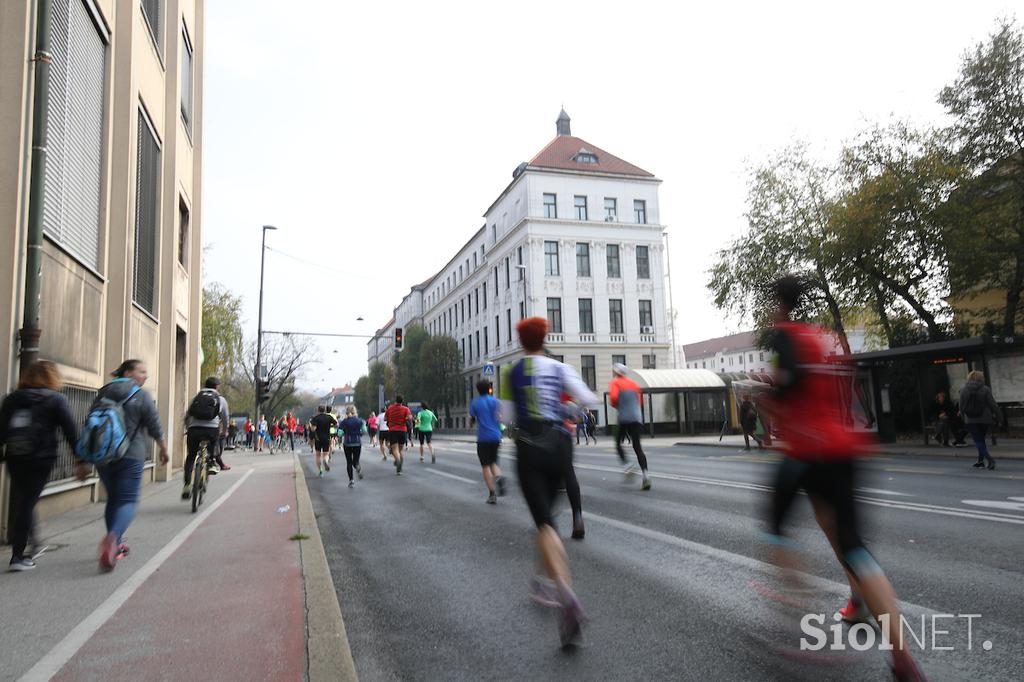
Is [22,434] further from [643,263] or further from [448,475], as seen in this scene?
[643,263]

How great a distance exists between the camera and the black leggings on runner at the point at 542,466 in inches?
159

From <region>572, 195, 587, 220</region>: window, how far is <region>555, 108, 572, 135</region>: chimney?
43.2ft

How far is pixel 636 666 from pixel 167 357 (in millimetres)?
15288

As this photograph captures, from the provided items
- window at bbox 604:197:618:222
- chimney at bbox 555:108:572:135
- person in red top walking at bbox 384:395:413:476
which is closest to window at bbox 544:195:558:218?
window at bbox 604:197:618:222

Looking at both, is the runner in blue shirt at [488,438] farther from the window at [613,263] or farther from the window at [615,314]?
the window at [613,263]

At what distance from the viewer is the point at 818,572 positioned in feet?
17.0

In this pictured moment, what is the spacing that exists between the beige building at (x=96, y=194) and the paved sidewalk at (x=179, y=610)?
2.15 meters

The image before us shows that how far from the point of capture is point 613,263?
53.4 m

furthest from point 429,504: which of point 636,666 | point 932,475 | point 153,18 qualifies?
point 153,18

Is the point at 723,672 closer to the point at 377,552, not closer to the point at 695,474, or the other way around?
the point at 377,552

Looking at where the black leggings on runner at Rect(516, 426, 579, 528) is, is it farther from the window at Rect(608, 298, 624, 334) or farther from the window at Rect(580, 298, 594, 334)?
the window at Rect(608, 298, 624, 334)

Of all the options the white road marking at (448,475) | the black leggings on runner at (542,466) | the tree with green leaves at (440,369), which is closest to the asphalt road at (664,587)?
the black leggings on runner at (542,466)

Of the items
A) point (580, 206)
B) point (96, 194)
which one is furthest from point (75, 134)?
point (580, 206)

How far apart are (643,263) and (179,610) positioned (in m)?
51.6
